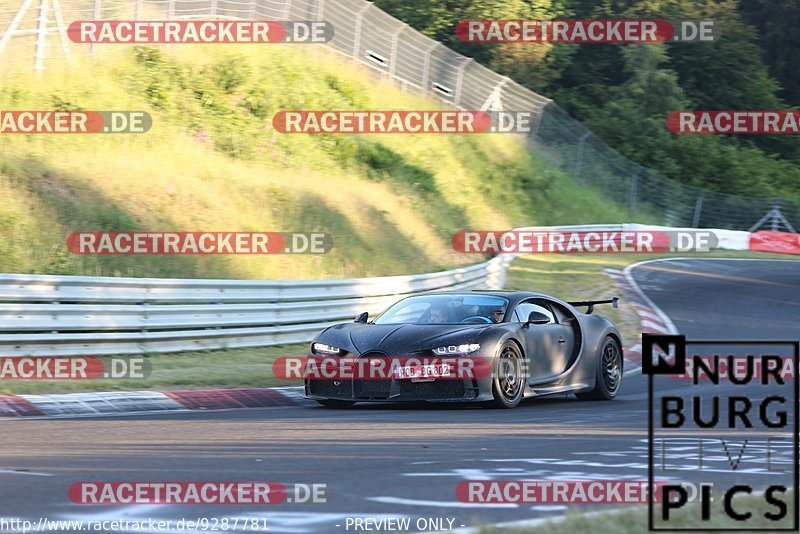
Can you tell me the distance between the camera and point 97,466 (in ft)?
23.3

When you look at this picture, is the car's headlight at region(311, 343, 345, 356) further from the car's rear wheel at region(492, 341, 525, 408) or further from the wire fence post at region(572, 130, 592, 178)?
the wire fence post at region(572, 130, 592, 178)

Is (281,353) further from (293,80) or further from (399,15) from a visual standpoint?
(399,15)

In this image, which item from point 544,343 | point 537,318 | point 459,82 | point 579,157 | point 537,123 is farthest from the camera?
point 579,157

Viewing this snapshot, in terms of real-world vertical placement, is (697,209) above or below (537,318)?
above

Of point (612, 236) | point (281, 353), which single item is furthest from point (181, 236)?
point (612, 236)

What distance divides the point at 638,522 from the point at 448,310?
6.64 m

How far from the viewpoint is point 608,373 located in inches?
494

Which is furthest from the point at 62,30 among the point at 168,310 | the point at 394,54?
the point at 394,54

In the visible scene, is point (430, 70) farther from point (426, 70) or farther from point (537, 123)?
point (537, 123)

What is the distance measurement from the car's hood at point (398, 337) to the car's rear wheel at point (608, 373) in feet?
5.59

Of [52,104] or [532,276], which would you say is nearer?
[52,104]

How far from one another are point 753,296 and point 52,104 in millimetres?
14546

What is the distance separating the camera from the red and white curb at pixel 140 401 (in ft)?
34.8

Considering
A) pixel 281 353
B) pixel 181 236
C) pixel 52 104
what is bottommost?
pixel 281 353
